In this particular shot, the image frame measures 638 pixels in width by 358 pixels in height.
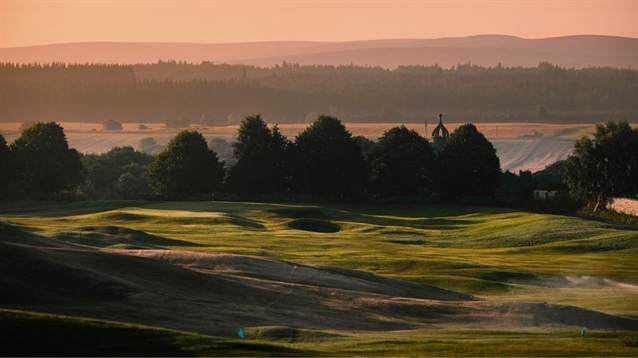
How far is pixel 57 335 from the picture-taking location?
33.2 meters

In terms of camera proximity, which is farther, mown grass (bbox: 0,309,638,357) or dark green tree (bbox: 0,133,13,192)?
dark green tree (bbox: 0,133,13,192)

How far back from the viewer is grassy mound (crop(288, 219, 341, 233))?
11044 cm

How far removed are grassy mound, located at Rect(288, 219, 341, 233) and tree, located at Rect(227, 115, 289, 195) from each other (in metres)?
30.2

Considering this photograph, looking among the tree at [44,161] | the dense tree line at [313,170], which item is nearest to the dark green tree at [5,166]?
the dense tree line at [313,170]

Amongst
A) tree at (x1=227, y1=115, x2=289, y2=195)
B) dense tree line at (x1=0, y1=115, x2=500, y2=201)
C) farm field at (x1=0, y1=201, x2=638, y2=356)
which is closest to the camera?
farm field at (x1=0, y1=201, x2=638, y2=356)

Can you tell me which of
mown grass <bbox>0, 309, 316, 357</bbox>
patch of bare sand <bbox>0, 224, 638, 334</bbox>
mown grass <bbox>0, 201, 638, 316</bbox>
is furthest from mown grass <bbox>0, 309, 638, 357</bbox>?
mown grass <bbox>0, 201, 638, 316</bbox>

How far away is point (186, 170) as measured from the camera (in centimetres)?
14188

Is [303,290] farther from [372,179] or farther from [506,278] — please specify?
[372,179]

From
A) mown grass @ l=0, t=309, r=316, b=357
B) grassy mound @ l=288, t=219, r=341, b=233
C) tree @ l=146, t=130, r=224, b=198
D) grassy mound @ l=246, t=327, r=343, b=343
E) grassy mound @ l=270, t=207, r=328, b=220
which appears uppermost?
tree @ l=146, t=130, r=224, b=198

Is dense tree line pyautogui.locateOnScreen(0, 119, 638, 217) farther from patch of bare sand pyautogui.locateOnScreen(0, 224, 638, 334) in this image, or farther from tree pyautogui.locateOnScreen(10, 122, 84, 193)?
patch of bare sand pyautogui.locateOnScreen(0, 224, 638, 334)

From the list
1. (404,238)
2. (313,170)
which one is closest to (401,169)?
(313,170)

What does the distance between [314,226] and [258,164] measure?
32.8 meters

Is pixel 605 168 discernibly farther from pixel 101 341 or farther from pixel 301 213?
pixel 101 341

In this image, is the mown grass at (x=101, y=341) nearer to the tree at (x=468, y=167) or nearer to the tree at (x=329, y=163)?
the tree at (x=468, y=167)
